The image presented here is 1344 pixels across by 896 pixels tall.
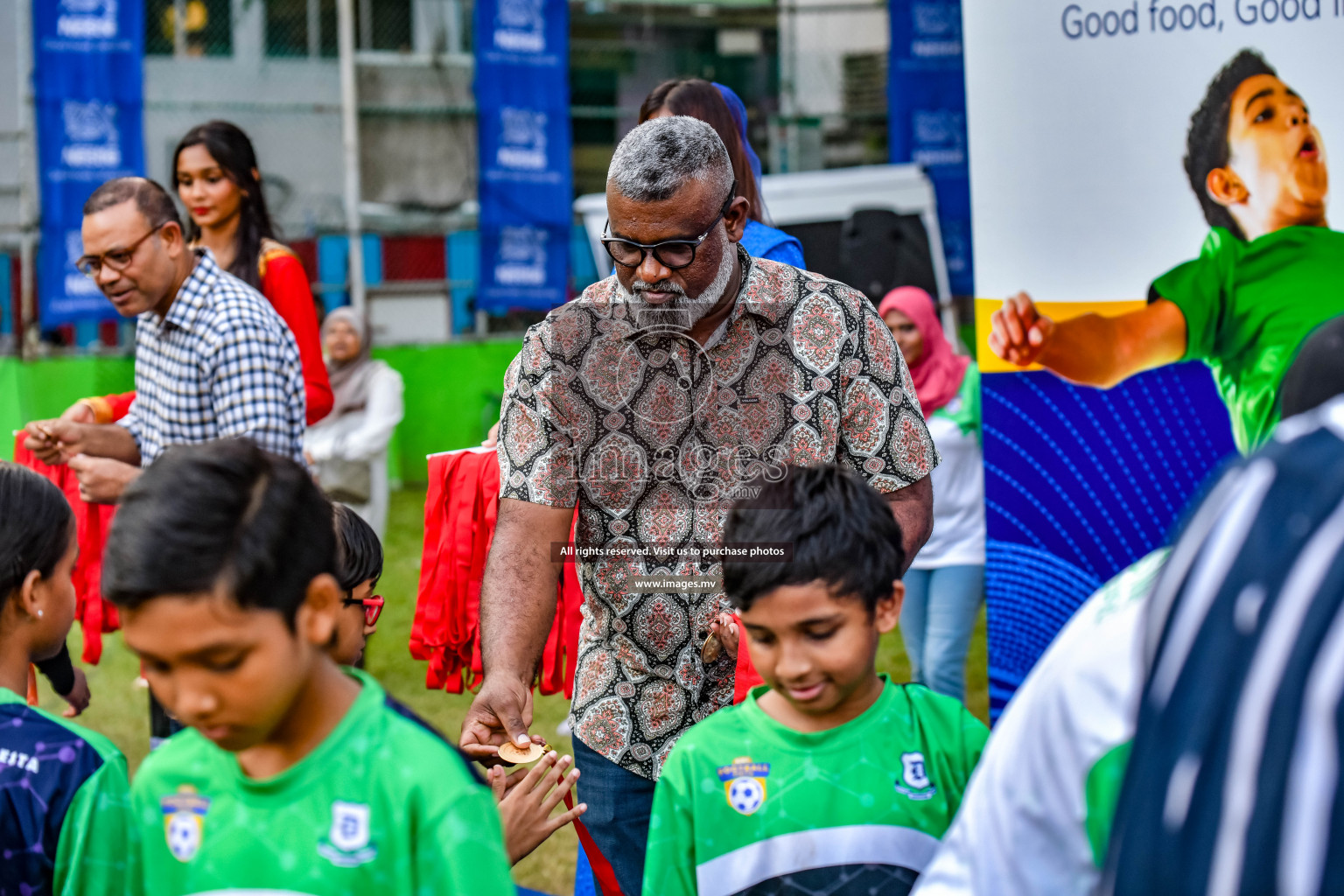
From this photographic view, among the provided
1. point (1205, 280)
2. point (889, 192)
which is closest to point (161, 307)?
point (1205, 280)

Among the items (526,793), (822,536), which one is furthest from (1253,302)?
(526,793)

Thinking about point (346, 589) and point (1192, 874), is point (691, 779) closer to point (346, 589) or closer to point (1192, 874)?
point (346, 589)

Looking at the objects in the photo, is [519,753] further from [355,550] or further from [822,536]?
[355,550]

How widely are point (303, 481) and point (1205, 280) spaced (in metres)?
2.79

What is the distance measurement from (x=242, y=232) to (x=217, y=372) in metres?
0.89

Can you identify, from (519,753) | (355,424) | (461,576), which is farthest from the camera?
(355,424)

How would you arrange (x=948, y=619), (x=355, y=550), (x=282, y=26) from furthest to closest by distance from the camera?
(x=282, y=26) → (x=948, y=619) → (x=355, y=550)

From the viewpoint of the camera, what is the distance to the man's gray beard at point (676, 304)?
2355mm

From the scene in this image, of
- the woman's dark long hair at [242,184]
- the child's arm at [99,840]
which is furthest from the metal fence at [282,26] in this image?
the child's arm at [99,840]

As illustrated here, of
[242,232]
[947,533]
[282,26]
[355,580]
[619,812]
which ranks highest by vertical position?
[282,26]

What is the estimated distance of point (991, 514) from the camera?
13.4ft

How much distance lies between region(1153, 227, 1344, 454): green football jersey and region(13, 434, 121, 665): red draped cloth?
10.4ft

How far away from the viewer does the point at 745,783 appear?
209cm

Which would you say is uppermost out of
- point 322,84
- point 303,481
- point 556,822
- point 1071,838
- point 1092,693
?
point 322,84
